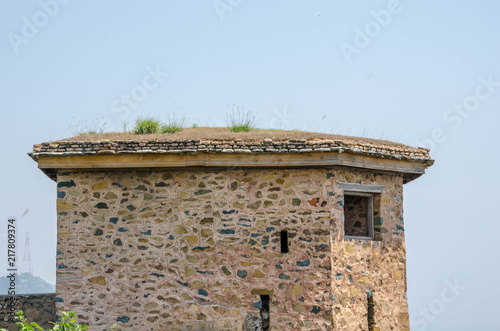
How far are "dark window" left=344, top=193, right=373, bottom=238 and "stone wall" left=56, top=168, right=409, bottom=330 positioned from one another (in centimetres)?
68

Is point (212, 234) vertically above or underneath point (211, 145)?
underneath

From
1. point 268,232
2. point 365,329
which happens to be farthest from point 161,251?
point 365,329

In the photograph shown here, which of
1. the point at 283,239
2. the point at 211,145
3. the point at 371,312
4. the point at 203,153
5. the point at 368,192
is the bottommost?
the point at 371,312

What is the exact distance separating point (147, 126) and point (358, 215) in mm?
4460

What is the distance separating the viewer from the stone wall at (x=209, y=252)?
11531 mm

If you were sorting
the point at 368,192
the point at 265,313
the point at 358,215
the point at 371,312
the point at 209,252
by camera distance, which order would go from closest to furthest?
the point at 265,313
the point at 209,252
the point at 371,312
the point at 368,192
the point at 358,215

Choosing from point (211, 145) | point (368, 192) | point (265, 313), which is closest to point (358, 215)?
point (368, 192)

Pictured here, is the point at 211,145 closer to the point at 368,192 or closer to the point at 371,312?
the point at 368,192

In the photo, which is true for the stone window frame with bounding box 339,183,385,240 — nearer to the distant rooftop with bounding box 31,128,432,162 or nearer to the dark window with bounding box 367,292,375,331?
the distant rooftop with bounding box 31,128,432,162

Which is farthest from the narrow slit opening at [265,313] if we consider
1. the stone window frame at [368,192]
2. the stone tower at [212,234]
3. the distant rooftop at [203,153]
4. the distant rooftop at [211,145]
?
the distant rooftop at [211,145]

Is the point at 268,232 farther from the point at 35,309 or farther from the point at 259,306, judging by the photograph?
the point at 35,309

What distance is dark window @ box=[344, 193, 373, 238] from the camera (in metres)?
12.6

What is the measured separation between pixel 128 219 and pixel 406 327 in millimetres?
5431

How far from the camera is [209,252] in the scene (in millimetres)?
11719
